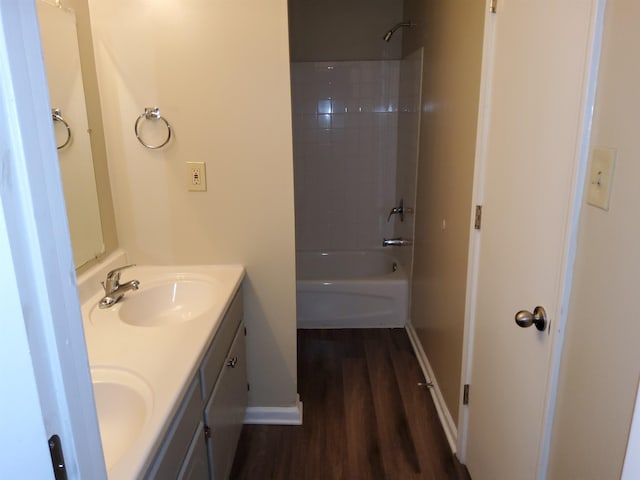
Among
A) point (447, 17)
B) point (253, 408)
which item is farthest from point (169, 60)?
point (253, 408)

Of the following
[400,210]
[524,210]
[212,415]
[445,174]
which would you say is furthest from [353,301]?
[524,210]

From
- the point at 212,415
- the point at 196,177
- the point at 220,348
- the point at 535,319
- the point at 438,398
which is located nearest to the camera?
the point at 535,319

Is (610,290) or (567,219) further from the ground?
(567,219)

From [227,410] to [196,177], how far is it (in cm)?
98

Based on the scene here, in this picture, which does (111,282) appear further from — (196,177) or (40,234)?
(40,234)

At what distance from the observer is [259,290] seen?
209 cm

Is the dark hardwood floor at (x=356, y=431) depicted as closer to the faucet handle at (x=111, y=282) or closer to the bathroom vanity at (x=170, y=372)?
the bathroom vanity at (x=170, y=372)

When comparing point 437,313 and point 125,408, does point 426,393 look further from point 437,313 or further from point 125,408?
point 125,408

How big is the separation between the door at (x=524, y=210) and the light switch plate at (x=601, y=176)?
0.05 m

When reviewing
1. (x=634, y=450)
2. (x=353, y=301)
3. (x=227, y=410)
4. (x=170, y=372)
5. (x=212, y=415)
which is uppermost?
(x=634, y=450)

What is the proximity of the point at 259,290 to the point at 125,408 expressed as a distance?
1.01 metres

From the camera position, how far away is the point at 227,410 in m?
1.67

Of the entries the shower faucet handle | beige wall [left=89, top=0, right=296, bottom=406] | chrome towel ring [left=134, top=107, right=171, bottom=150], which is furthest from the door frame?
the shower faucet handle

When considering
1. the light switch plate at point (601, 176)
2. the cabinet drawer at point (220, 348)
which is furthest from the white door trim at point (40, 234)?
the light switch plate at point (601, 176)
